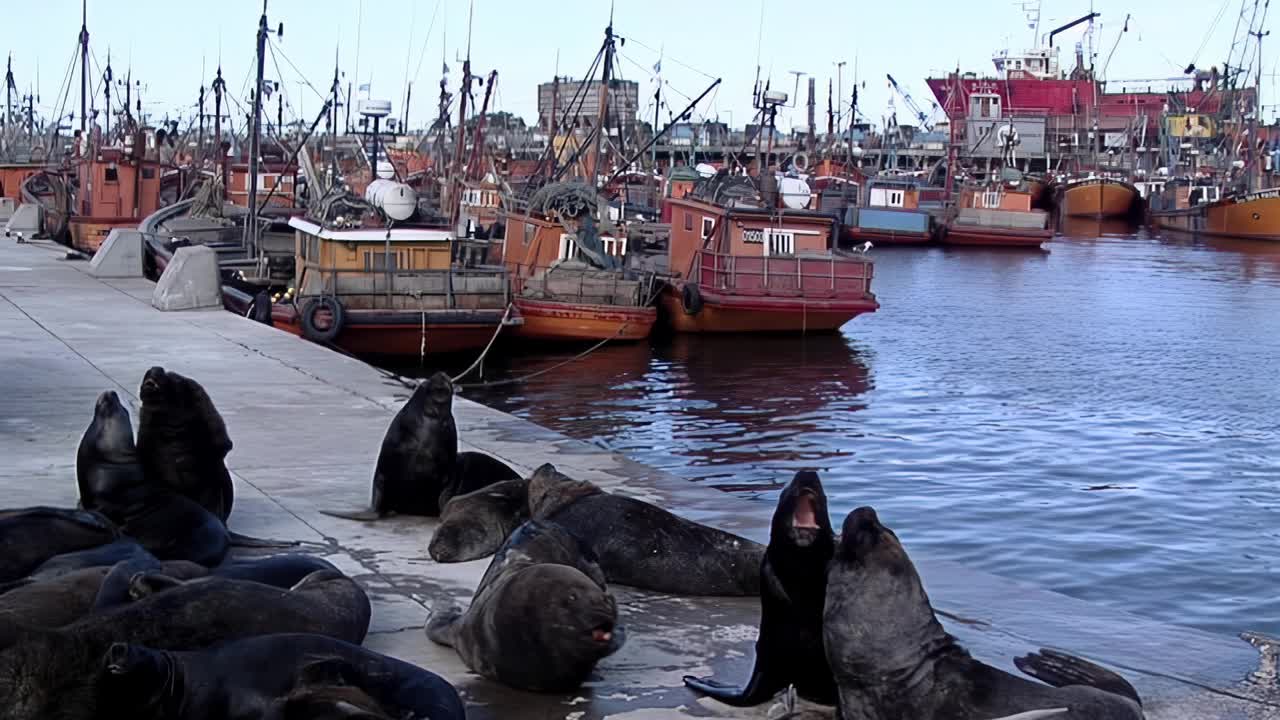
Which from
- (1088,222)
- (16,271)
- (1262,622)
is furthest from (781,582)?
(1088,222)

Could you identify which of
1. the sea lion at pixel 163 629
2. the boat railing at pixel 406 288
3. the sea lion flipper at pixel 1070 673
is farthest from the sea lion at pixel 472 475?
the boat railing at pixel 406 288

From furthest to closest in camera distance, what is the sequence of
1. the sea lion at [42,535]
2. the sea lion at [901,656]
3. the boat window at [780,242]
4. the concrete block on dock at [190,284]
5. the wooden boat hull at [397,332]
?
the boat window at [780,242], the wooden boat hull at [397,332], the concrete block on dock at [190,284], the sea lion at [42,535], the sea lion at [901,656]

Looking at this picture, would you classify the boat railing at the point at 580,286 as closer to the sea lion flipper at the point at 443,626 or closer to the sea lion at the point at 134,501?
the sea lion at the point at 134,501

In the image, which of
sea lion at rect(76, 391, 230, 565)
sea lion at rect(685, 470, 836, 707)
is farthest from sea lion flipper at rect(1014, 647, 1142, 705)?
sea lion at rect(76, 391, 230, 565)

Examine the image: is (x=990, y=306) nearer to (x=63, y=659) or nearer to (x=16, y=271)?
(x=16, y=271)

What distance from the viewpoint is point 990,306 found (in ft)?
136

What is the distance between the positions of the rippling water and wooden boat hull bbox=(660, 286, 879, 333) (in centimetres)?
38

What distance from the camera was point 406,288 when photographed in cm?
2445

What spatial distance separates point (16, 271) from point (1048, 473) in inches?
642

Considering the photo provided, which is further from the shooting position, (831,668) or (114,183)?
(114,183)

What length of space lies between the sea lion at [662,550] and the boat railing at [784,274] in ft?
71.9

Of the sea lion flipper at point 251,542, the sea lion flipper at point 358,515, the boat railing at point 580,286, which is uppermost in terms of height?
the boat railing at point 580,286

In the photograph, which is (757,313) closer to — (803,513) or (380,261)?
(380,261)

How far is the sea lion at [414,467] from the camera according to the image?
28.2ft
